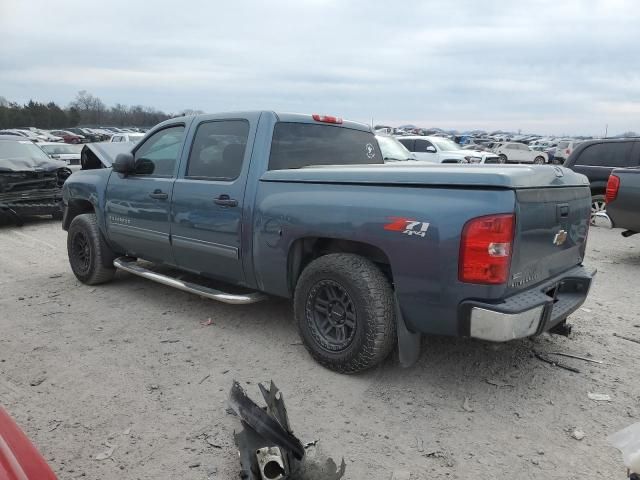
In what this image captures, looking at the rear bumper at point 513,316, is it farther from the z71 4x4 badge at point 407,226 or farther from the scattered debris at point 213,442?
the scattered debris at point 213,442

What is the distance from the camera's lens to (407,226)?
310 cm

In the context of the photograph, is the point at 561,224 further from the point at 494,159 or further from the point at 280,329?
the point at 494,159

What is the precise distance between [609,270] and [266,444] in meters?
5.68

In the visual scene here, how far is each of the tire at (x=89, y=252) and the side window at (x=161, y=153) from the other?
40.8 inches

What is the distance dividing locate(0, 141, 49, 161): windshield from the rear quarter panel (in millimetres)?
8601

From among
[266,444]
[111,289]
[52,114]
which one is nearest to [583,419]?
[266,444]

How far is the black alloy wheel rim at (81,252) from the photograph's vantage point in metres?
5.87

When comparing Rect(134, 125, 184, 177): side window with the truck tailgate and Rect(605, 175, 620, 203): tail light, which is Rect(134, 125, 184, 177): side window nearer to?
the truck tailgate

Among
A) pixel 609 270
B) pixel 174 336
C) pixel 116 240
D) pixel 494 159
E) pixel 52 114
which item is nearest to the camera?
pixel 174 336

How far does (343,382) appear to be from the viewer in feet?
11.6

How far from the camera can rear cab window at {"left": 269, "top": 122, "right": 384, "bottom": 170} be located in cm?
423

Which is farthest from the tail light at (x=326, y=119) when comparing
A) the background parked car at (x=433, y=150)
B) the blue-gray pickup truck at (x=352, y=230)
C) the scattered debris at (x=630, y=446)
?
the background parked car at (x=433, y=150)

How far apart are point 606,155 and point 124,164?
29.6 feet

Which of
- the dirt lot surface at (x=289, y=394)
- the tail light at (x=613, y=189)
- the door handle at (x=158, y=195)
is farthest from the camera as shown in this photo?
the tail light at (x=613, y=189)
